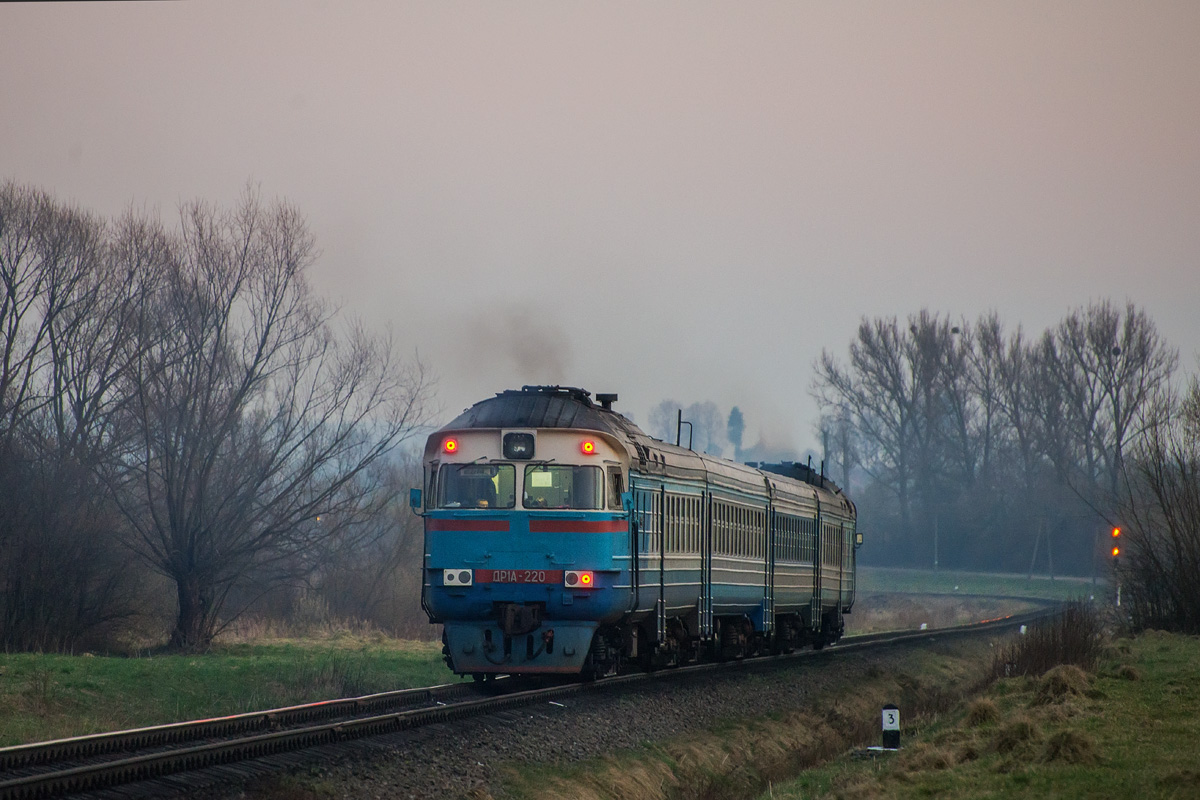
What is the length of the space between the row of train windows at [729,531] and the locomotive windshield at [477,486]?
1945 millimetres

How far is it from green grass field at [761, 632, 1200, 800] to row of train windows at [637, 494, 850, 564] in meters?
4.15

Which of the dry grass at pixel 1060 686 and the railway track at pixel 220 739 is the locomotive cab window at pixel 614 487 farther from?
the dry grass at pixel 1060 686

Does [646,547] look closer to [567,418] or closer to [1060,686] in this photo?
[567,418]

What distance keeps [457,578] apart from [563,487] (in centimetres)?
177

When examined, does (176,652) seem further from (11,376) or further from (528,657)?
(528,657)

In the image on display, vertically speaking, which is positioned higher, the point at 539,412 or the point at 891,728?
the point at 539,412

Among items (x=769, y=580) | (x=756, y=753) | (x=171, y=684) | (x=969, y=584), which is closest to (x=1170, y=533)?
(x=769, y=580)

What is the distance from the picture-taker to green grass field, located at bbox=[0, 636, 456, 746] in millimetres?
15062

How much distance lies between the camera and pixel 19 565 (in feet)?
93.2

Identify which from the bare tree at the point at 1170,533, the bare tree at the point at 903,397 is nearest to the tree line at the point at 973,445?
the bare tree at the point at 903,397

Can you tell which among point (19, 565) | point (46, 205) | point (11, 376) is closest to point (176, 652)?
point (19, 565)

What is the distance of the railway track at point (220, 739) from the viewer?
31.6 feet

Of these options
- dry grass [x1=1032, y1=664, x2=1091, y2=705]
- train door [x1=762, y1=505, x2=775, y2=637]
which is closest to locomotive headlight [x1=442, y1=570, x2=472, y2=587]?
dry grass [x1=1032, y1=664, x2=1091, y2=705]

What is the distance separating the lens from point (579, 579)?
1633cm
